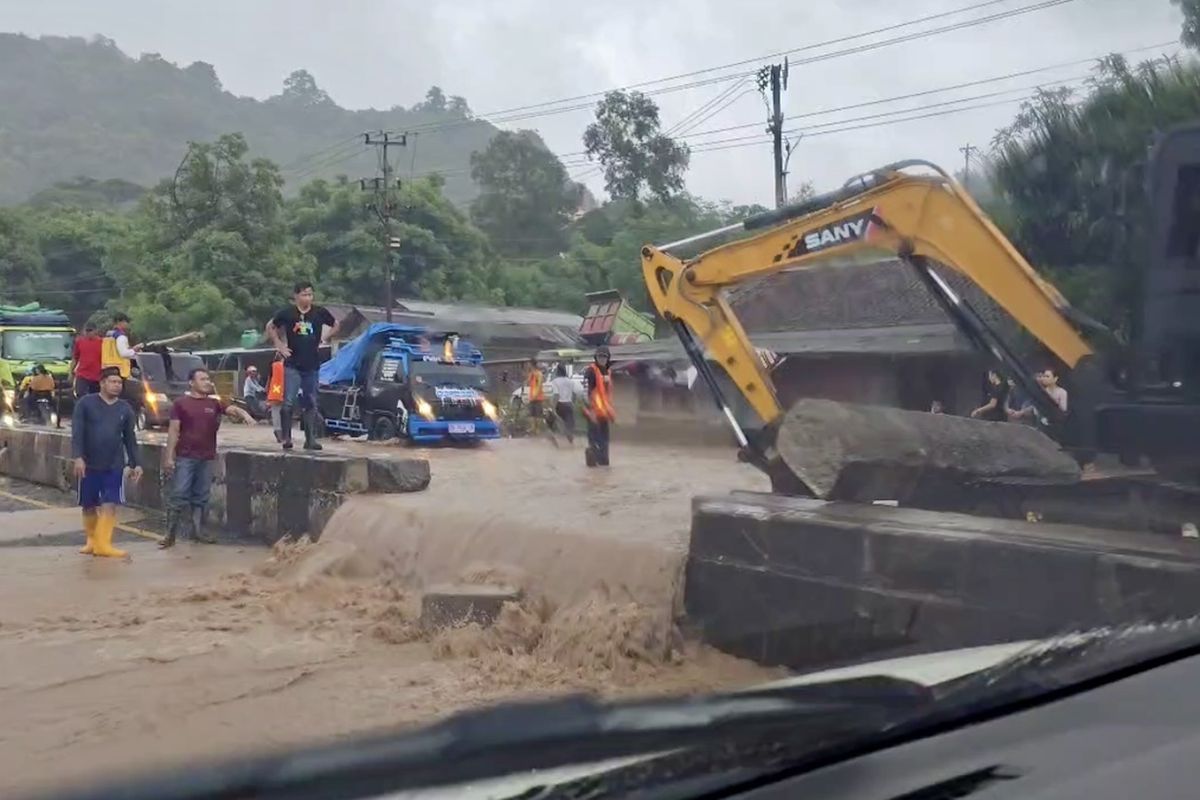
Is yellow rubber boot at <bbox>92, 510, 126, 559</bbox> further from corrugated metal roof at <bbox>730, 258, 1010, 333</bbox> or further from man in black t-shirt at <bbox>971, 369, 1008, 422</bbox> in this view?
man in black t-shirt at <bbox>971, 369, 1008, 422</bbox>

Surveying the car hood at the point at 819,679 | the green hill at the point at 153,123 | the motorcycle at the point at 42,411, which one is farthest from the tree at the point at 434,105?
the motorcycle at the point at 42,411

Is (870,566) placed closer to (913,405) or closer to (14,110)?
(14,110)

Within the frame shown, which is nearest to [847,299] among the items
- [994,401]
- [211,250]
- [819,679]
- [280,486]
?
[994,401]

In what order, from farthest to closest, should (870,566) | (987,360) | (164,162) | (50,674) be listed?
(164,162), (987,360), (50,674), (870,566)

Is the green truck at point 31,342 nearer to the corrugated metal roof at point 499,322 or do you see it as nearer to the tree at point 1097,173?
the corrugated metal roof at point 499,322

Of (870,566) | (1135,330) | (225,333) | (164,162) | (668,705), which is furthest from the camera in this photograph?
(225,333)

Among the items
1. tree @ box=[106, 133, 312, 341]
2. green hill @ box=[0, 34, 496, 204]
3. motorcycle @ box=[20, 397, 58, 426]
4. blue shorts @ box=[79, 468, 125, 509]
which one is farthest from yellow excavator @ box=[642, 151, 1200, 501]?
motorcycle @ box=[20, 397, 58, 426]

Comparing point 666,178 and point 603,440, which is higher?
point 666,178

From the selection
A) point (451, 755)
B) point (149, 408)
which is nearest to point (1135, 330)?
point (451, 755)

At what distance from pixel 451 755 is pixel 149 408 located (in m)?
21.1

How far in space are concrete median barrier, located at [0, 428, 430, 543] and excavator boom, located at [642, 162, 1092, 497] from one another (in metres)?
2.88

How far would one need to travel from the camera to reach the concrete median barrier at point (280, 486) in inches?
441

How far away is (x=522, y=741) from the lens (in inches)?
92.4

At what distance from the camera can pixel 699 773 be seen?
7.45ft
